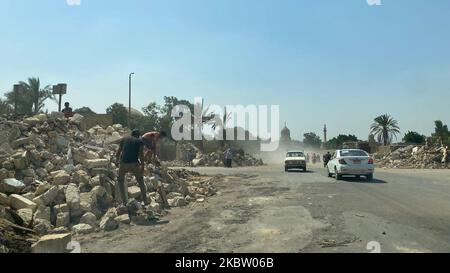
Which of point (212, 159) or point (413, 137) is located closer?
point (212, 159)

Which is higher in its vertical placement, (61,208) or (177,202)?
(61,208)

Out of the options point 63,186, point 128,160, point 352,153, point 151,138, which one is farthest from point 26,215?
point 352,153

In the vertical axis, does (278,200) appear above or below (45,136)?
below

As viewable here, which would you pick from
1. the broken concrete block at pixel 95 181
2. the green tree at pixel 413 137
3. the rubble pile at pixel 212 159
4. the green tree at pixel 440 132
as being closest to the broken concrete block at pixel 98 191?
the broken concrete block at pixel 95 181

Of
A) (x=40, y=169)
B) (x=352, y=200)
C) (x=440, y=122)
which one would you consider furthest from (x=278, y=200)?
(x=440, y=122)

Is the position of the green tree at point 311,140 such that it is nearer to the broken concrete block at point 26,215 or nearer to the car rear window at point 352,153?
the car rear window at point 352,153

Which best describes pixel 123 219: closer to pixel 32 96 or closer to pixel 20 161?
pixel 20 161

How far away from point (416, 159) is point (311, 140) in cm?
9452

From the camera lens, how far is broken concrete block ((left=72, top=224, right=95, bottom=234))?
897cm

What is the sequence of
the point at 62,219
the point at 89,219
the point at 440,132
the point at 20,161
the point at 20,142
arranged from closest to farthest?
1. the point at 62,219
2. the point at 89,219
3. the point at 20,161
4. the point at 20,142
5. the point at 440,132

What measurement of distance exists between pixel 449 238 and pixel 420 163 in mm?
41482

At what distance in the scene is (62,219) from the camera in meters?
9.34
